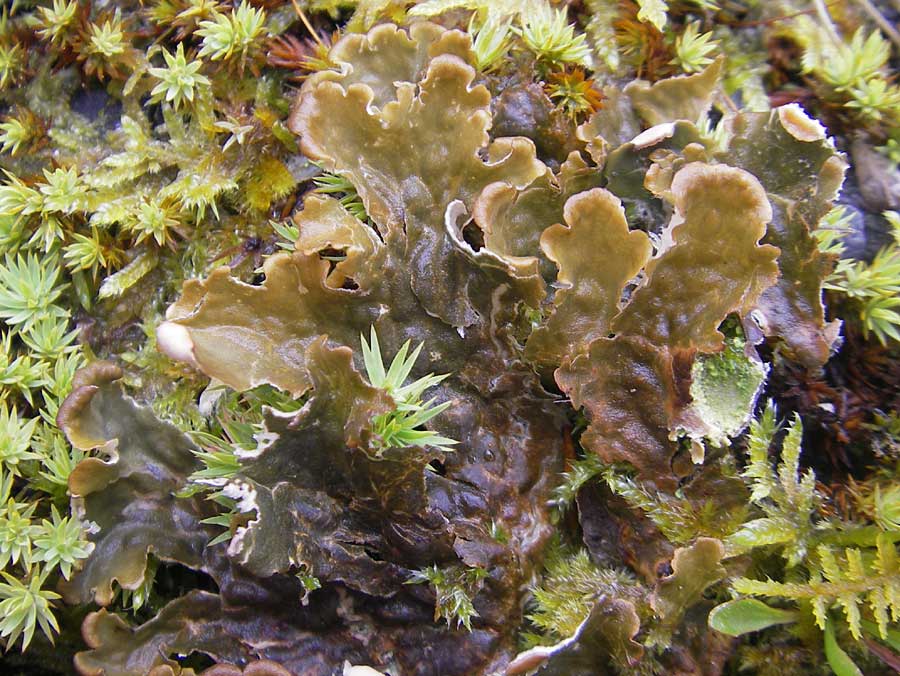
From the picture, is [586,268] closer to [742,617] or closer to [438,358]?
[438,358]

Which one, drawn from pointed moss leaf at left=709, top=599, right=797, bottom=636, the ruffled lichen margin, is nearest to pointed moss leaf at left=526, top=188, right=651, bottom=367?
the ruffled lichen margin

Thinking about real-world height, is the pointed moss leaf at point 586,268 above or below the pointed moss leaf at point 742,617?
above

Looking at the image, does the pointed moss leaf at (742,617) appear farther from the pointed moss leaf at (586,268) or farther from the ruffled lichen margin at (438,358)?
the pointed moss leaf at (586,268)

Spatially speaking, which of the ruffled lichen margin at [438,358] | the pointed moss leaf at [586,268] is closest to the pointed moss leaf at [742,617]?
the ruffled lichen margin at [438,358]

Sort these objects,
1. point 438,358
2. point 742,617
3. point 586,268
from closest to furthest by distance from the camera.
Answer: point 742,617 < point 586,268 < point 438,358

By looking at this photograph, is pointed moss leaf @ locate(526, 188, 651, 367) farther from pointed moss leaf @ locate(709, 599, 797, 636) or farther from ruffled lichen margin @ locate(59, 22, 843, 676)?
pointed moss leaf @ locate(709, 599, 797, 636)

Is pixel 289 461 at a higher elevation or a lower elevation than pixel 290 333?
lower

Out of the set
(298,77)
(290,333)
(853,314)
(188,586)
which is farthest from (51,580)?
(853,314)

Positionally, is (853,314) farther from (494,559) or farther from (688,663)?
(494,559)

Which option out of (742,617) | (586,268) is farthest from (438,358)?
(742,617)
